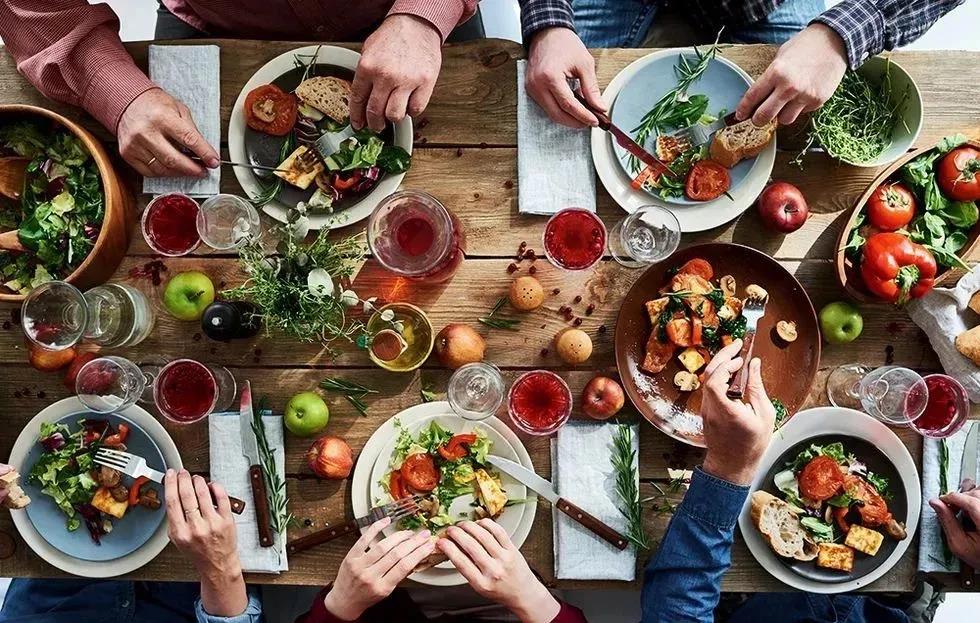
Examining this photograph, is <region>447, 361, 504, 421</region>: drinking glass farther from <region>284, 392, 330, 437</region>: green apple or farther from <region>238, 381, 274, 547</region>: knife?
<region>238, 381, 274, 547</region>: knife

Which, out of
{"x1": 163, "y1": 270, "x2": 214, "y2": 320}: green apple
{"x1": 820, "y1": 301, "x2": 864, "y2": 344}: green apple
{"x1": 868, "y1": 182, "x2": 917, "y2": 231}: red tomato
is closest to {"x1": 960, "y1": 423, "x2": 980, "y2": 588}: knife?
{"x1": 820, "y1": 301, "x2": 864, "y2": 344}: green apple

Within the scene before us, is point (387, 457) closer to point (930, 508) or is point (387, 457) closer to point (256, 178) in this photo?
point (256, 178)

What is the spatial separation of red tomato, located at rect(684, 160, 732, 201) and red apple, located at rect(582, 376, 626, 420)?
54 cm

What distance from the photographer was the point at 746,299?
1.94 meters

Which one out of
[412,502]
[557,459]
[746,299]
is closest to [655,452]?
[557,459]

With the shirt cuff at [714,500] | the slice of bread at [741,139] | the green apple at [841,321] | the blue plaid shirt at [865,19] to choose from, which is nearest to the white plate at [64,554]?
the shirt cuff at [714,500]

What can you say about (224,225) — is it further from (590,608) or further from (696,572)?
(590,608)

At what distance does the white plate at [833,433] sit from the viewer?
6.41 ft

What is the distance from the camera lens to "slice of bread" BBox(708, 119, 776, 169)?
1.92 m

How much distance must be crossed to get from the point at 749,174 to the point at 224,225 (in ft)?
4.54

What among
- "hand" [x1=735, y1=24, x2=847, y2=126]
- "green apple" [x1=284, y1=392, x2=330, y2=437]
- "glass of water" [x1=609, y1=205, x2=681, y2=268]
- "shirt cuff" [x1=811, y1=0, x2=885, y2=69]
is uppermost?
"shirt cuff" [x1=811, y1=0, x2=885, y2=69]

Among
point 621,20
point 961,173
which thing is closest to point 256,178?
point 621,20

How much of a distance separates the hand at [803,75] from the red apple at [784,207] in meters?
0.18

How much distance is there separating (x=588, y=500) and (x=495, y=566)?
31 cm
